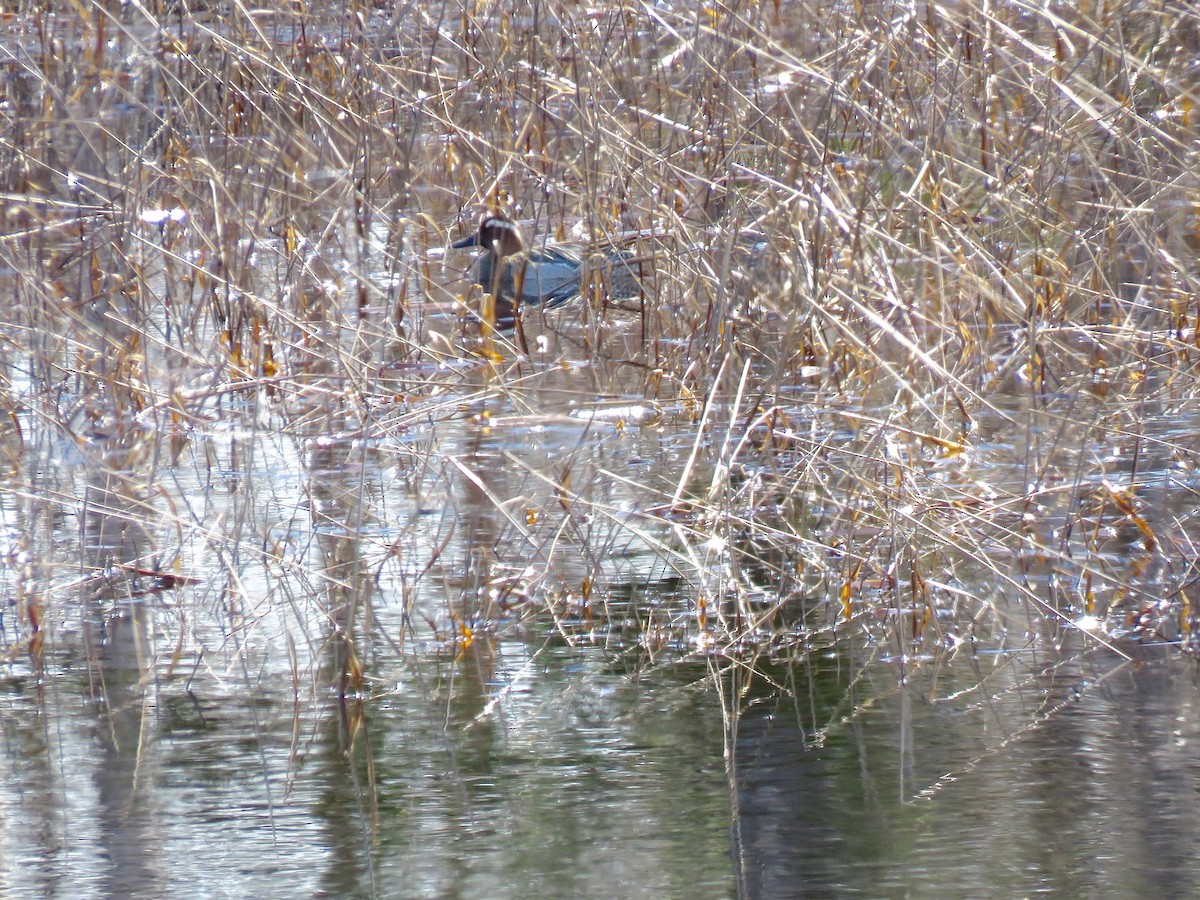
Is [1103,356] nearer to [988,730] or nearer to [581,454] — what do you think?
[581,454]

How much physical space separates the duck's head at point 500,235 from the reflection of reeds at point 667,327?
61mm

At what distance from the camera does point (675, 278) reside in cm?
467

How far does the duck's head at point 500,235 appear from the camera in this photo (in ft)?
19.8

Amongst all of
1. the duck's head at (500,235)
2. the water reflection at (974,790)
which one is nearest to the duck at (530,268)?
the duck's head at (500,235)

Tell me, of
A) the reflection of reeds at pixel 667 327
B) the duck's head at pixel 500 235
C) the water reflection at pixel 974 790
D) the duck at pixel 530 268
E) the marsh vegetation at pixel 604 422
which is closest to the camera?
the water reflection at pixel 974 790

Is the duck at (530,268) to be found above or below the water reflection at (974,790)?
above

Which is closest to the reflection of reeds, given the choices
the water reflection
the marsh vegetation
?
the marsh vegetation

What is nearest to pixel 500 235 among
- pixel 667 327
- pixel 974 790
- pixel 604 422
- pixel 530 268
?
pixel 530 268

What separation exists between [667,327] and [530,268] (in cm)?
111

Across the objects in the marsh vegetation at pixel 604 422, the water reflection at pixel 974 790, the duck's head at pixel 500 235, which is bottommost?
the water reflection at pixel 974 790

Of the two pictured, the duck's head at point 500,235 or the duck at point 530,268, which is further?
the duck's head at point 500,235

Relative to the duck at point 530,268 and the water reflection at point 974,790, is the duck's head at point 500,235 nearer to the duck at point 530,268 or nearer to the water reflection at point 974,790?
the duck at point 530,268

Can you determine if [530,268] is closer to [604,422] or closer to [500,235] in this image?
[500,235]

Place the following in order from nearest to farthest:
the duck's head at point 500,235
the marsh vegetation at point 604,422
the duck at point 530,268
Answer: the marsh vegetation at point 604,422 → the duck at point 530,268 → the duck's head at point 500,235
